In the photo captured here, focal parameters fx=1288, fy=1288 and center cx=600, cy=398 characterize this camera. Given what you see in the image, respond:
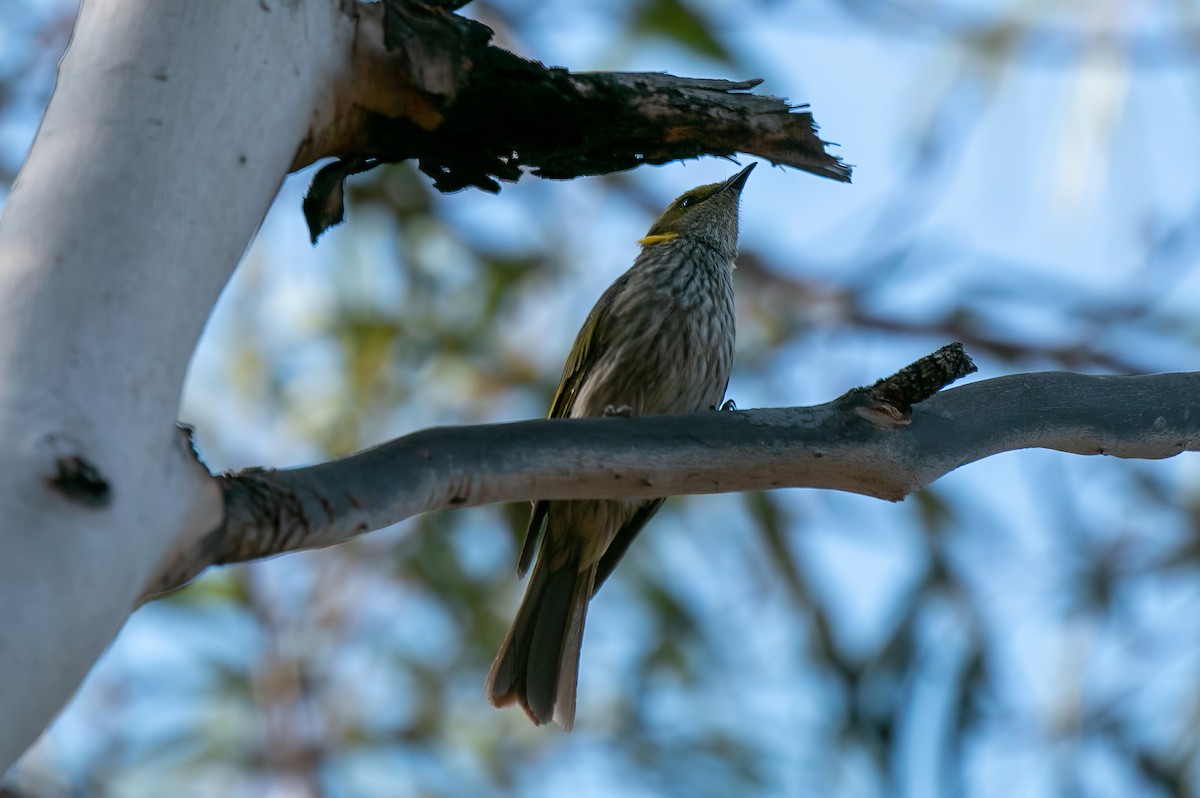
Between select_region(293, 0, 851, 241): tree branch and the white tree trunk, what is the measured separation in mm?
86

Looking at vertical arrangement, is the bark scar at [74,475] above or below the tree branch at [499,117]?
below

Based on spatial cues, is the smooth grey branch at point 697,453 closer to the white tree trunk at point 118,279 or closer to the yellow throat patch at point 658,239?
the white tree trunk at point 118,279

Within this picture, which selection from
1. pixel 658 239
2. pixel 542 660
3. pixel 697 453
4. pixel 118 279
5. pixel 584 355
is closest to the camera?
pixel 118 279

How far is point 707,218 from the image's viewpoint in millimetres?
4020

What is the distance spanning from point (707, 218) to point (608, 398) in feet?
2.82

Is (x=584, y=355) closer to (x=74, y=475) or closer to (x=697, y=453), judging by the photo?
(x=697, y=453)

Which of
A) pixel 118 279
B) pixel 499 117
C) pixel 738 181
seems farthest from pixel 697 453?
pixel 738 181

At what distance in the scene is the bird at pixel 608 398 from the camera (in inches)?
116

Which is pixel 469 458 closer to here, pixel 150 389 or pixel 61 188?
pixel 150 389

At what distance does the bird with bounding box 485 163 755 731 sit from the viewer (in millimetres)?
2957

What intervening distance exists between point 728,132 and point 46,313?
40.8 inches

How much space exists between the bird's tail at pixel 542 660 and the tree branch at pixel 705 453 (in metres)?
1.23

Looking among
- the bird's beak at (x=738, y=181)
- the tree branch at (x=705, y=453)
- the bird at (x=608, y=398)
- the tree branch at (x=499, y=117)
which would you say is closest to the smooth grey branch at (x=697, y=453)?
the tree branch at (x=705, y=453)

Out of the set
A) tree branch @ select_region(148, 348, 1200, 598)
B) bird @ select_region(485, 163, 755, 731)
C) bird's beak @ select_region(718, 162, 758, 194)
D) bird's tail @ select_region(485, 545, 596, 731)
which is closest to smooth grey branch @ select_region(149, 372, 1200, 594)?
tree branch @ select_region(148, 348, 1200, 598)
